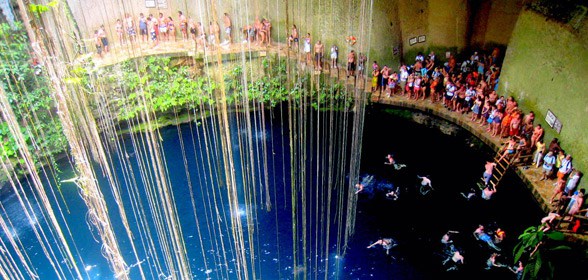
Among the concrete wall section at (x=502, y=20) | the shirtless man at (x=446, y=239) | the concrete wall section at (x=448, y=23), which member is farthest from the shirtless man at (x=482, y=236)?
the concrete wall section at (x=502, y=20)

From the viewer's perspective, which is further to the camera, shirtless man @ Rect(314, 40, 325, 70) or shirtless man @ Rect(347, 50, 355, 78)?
shirtless man @ Rect(314, 40, 325, 70)

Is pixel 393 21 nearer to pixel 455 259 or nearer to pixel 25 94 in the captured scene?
pixel 455 259

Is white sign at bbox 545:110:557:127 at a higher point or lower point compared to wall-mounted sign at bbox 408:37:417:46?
lower

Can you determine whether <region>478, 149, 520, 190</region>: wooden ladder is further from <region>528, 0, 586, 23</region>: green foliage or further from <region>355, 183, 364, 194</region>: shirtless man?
<region>528, 0, 586, 23</region>: green foliage

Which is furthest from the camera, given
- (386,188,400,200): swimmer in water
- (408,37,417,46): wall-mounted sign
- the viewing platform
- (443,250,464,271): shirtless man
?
(408,37,417,46): wall-mounted sign

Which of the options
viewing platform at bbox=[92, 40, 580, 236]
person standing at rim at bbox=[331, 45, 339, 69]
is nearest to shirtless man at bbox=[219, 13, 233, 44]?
viewing platform at bbox=[92, 40, 580, 236]

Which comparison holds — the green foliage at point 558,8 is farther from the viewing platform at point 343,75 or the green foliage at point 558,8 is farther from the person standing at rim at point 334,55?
the person standing at rim at point 334,55

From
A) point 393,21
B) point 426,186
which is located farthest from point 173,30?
point 426,186
